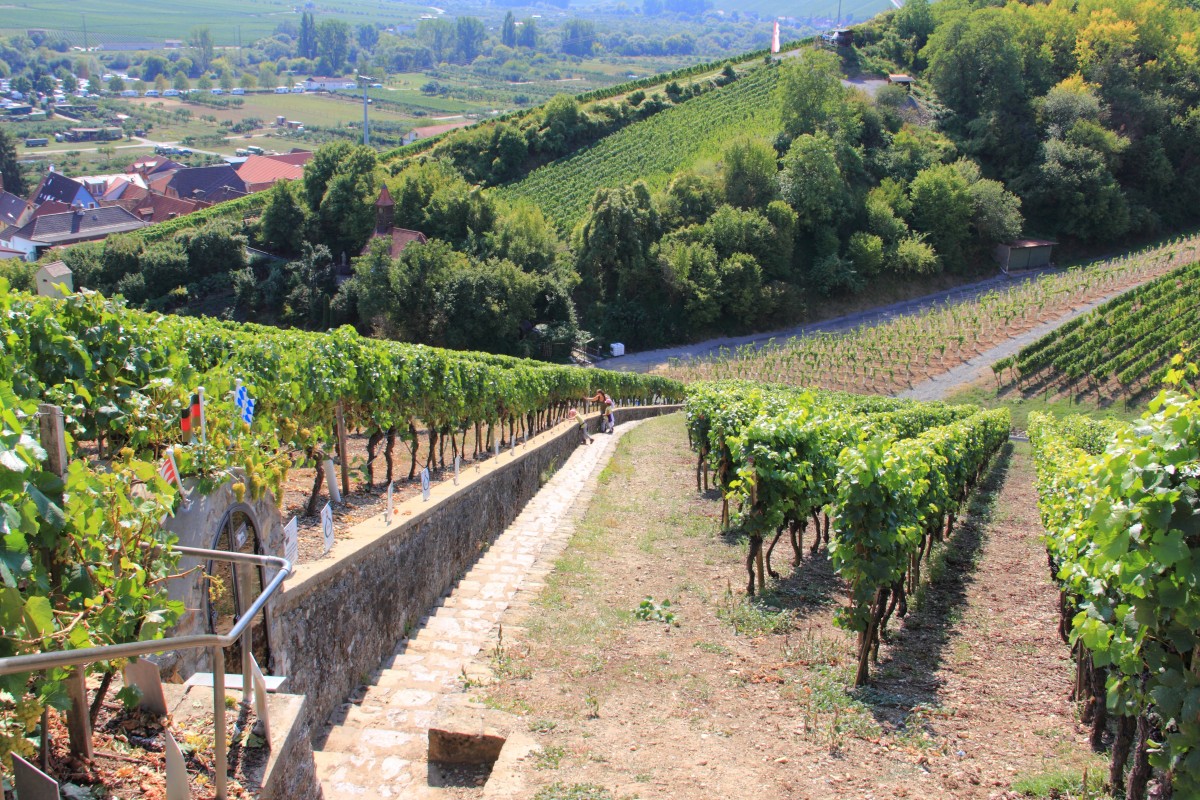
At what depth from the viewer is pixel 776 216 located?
58.8m

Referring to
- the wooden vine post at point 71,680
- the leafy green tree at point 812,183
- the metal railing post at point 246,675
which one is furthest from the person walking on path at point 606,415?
the leafy green tree at point 812,183

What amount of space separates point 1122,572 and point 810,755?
3.07 metres

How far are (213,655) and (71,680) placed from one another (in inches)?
24.9

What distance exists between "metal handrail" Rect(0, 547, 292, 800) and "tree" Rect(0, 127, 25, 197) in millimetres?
115881

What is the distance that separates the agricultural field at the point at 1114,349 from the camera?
36.3 metres

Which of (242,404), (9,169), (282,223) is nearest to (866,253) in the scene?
(282,223)

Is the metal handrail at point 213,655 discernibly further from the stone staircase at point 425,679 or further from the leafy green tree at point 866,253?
the leafy green tree at point 866,253

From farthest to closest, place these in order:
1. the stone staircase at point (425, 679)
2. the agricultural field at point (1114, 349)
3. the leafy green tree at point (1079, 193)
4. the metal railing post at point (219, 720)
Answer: the leafy green tree at point (1079, 193), the agricultural field at point (1114, 349), the stone staircase at point (425, 679), the metal railing post at point (219, 720)

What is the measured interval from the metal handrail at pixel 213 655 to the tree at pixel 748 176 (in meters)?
59.0

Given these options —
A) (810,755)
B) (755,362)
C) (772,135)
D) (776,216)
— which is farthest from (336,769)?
(772,135)

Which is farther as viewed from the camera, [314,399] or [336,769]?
[314,399]

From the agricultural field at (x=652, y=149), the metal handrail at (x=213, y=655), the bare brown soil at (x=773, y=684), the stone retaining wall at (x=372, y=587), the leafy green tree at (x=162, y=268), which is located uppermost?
the agricultural field at (x=652, y=149)

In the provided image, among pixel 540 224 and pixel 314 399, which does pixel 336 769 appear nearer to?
pixel 314 399

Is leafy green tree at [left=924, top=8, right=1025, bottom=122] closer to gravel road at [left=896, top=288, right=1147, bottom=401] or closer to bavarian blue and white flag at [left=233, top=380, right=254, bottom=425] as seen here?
gravel road at [left=896, top=288, right=1147, bottom=401]
